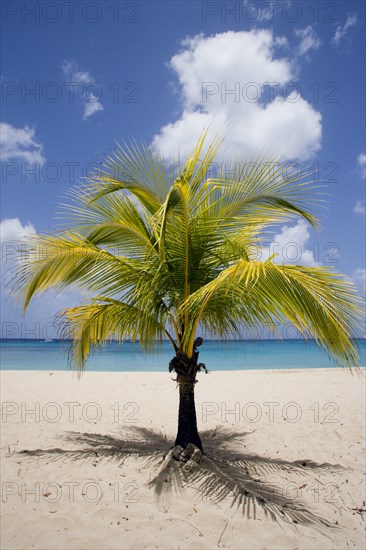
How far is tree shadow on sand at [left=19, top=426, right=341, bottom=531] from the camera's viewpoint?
13.6ft

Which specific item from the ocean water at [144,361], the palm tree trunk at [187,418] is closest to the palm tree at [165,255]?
the palm tree trunk at [187,418]

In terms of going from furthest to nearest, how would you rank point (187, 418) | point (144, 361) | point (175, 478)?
point (144, 361) → point (187, 418) → point (175, 478)

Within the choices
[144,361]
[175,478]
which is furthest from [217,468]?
[144,361]

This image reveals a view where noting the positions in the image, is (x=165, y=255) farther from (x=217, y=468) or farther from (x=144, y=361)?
(x=144, y=361)

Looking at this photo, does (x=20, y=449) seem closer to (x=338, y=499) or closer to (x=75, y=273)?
(x=75, y=273)

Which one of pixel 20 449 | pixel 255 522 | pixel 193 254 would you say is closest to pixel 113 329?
pixel 193 254

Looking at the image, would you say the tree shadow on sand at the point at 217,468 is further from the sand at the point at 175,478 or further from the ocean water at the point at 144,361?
the ocean water at the point at 144,361

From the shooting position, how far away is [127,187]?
5062 mm

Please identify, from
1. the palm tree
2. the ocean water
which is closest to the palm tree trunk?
the palm tree

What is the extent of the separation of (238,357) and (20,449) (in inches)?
1477

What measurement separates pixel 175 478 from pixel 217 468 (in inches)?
23.9

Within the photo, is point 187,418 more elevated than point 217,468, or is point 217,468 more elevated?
point 187,418

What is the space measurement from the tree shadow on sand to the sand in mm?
16

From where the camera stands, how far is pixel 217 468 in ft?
16.3
